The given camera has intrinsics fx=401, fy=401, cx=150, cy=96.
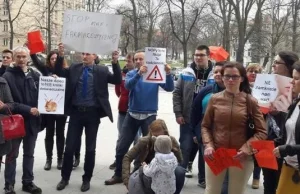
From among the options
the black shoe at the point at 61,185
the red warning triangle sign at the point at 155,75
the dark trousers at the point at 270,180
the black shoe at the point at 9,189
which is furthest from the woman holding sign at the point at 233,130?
the black shoe at the point at 9,189

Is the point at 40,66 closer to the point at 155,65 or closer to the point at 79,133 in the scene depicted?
the point at 79,133

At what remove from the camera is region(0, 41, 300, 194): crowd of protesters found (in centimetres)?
359

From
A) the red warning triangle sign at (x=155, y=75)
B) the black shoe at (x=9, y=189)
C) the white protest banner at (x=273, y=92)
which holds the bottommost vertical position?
the black shoe at (x=9, y=189)

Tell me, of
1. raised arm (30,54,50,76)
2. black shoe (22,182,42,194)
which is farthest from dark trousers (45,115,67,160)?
black shoe (22,182,42,194)

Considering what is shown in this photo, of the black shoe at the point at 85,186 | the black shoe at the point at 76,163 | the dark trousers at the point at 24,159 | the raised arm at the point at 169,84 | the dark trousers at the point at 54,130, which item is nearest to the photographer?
the dark trousers at the point at 24,159

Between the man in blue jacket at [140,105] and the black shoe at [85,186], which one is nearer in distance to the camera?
the black shoe at [85,186]

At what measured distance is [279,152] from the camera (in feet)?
10.4

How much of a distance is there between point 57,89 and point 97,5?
30958mm

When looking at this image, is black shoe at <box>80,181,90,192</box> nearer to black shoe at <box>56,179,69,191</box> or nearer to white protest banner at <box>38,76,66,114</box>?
black shoe at <box>56,179,69,191</box>

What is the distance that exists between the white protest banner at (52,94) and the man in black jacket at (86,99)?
0.09 metres

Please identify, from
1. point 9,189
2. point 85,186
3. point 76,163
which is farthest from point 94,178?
point 9,189

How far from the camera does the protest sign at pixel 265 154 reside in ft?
11.2

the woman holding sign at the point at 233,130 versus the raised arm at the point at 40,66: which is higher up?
A: the raised arm at the point at 40,66

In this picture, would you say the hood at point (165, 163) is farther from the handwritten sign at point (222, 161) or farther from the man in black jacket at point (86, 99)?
the man in black jacket at point (86, 99)
